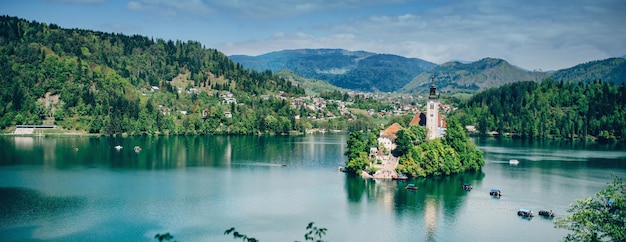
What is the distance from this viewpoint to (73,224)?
40.1 meters

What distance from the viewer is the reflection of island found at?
45.5m

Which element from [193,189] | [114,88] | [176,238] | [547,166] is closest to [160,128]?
[114,88]

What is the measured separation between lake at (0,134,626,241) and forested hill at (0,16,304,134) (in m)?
27.4

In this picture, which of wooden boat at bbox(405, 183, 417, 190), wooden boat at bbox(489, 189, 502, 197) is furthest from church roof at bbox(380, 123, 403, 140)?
wooden boat at bbox(489, 189, 502, 197)

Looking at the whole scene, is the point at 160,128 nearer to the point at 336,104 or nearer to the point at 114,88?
the point at 114,88

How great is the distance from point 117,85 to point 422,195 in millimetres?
93841

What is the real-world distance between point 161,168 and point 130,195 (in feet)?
57.7

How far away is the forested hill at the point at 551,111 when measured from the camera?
12419cm

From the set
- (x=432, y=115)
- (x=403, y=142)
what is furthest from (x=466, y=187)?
(x=432, y=115)

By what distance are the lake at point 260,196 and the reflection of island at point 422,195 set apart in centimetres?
10

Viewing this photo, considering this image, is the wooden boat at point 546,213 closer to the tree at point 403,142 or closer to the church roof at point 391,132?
the tree at point 403,142

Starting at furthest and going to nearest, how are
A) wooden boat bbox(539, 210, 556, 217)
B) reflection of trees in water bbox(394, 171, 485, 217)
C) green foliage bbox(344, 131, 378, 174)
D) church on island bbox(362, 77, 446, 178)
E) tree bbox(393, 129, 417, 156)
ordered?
green foliage bbox(344, 131, 378, 174)
tree bbox(393, 129, 417, 156)
church on island bbox(362, 77, 446, 178)
reflection of trees in water bbox(394, 171, 485, 217)
wooden boat bbox(539, 210, 556, 217)

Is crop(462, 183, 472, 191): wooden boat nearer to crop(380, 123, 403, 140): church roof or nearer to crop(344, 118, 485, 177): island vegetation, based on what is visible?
crop(344, 118, 485, 177): island vegetation

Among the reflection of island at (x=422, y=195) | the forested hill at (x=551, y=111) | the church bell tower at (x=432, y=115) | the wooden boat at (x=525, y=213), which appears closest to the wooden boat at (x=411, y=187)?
the reflection of island at (x=422, y=195)
